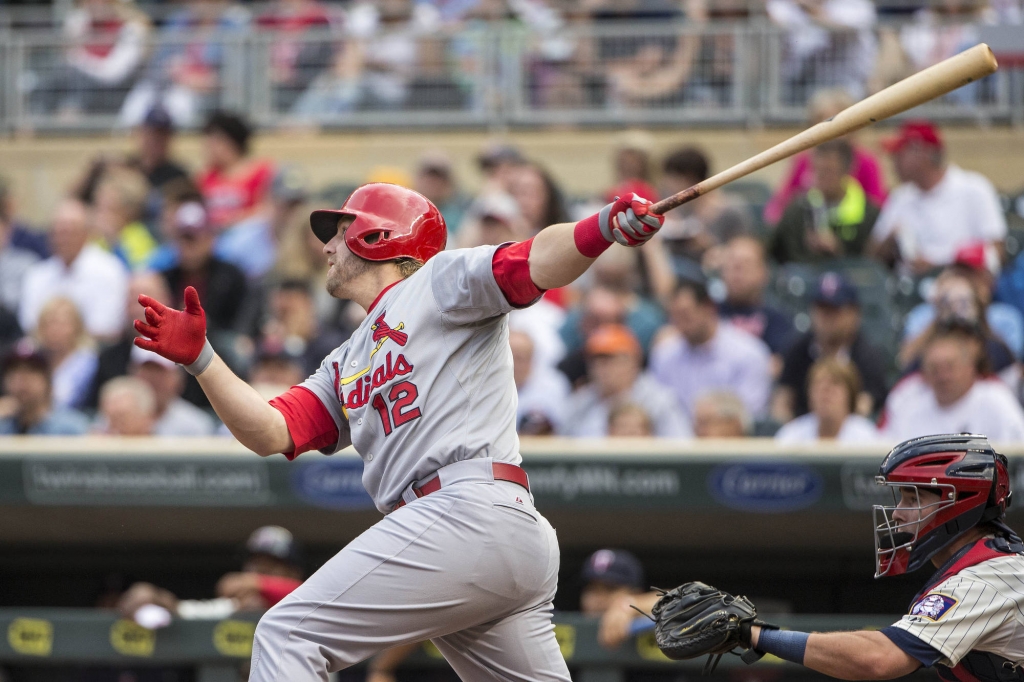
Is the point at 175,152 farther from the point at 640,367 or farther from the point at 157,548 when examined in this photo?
the point at 640,367

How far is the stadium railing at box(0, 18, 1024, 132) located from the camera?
9227mm

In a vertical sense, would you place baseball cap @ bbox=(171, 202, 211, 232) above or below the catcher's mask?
above

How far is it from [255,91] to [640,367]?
4.67 metres

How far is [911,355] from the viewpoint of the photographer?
20.8 ft

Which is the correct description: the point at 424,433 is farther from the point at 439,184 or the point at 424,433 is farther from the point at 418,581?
the point at 439,184

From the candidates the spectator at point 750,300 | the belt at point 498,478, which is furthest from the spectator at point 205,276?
the belt at point 498,478

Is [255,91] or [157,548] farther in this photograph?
[255,91]

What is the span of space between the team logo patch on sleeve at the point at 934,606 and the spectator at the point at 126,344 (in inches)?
180

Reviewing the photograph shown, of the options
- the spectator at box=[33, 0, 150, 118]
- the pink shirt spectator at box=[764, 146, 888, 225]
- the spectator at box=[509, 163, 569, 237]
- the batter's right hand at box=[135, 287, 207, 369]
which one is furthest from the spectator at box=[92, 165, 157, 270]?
the batter's right hand at box=[135, 287, 207, 369]

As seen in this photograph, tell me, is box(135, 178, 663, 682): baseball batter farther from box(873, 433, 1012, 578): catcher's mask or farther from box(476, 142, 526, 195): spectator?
box(476, 142, 526, 195): spectator

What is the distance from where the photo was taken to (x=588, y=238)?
304cm

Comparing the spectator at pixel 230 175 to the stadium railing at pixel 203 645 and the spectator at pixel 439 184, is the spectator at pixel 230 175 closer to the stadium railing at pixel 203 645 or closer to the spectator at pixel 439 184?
the spectator at pixel 439 184

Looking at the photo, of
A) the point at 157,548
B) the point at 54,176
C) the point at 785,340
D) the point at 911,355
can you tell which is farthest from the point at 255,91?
the point at 911,355

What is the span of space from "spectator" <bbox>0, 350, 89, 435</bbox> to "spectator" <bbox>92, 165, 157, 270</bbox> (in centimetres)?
155
